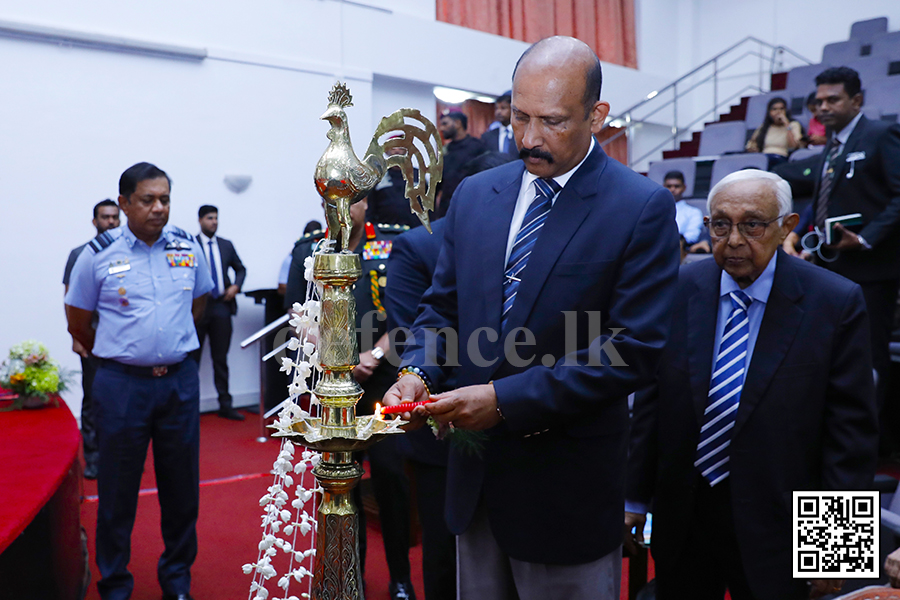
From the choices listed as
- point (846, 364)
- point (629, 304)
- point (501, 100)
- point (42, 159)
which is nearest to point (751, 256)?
point (846, 364)

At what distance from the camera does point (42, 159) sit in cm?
537

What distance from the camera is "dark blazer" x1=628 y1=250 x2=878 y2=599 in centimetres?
170

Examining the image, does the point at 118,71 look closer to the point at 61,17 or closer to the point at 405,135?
the point at 61,17

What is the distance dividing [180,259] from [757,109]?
7.63 meters

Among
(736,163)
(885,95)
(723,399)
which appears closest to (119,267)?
(723,399)

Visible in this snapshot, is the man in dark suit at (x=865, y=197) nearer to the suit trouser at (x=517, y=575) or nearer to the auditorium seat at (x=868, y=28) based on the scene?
the suit trouser at (x=517, y=575)

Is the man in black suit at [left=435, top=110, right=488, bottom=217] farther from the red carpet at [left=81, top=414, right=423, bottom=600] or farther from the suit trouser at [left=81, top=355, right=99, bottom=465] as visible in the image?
the suit trouser at [left=81, top=355, right=99, bottom=465]

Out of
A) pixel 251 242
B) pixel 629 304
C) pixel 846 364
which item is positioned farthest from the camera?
pixel 251 242

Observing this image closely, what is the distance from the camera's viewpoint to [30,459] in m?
2.53

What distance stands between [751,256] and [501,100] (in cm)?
469

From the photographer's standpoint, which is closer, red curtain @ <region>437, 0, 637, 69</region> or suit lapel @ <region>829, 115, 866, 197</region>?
suit lapel @ <region>829, 115, 866, 197</region>

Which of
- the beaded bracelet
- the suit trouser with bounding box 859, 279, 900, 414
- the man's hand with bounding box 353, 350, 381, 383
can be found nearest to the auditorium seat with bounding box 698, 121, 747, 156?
the suit trouser with bounding box 859, 279, 900, 414

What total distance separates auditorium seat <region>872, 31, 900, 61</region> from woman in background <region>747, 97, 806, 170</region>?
1415 millimetres

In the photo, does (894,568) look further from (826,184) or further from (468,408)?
(826,184)
